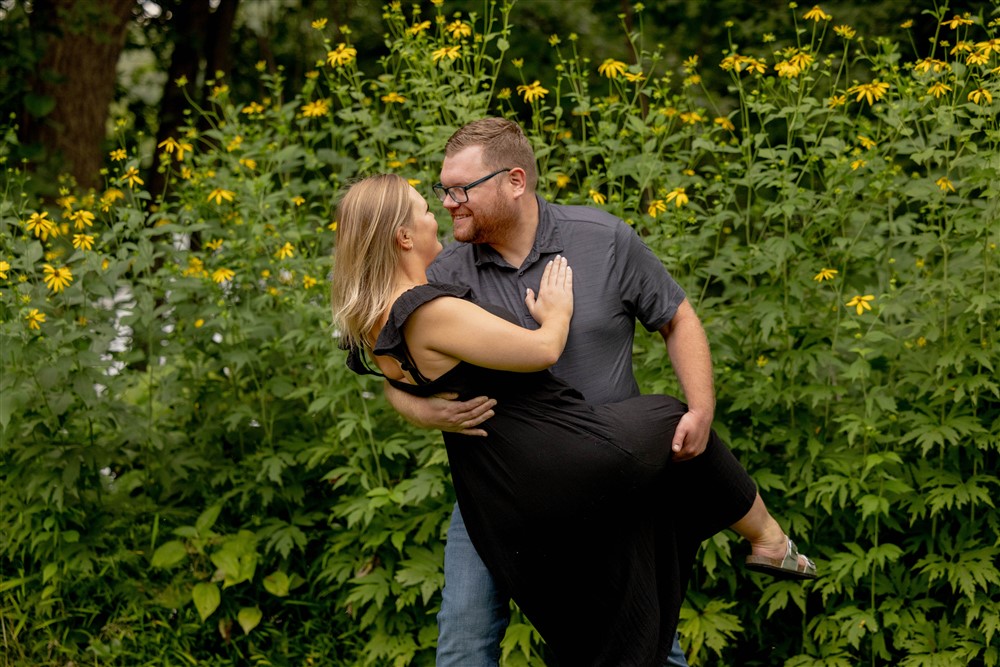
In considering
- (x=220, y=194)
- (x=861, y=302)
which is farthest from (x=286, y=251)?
(x=861, y=302)

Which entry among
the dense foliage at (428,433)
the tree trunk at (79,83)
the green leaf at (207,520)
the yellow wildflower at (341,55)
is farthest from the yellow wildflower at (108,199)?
the tree trunk at (79,83)

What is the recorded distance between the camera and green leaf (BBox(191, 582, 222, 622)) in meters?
4.30

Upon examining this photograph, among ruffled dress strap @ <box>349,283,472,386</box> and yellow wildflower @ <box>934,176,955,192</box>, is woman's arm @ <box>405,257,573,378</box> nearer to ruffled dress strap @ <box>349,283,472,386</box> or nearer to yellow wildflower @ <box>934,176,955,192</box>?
ruffled dress strap @ <box>349,283,472,386</box>

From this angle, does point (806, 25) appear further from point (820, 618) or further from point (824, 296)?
point (820, 618)

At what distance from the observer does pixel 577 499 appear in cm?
270

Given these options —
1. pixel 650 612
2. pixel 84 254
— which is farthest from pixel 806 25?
pixel 650 612

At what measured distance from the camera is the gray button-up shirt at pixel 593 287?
2.89 metres

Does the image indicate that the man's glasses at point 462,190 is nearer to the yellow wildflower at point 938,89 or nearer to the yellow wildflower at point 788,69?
the yellow wildflower at point 788,69

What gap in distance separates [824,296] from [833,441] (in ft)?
1.79

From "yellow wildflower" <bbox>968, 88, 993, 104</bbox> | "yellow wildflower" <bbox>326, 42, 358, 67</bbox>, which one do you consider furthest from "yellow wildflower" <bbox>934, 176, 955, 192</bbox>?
"yellow wildflower" <bbox>326, 42, 358, 67</bbox>

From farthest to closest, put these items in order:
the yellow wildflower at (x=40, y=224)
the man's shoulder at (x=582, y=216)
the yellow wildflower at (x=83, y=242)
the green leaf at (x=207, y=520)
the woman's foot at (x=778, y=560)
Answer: the green leaf at (x=207, y=520) → the yellow wildflower at (x=83, y=242) → the yellow wildflower at (x=40, y=224) → the woman's foot at (x=778, y=560) → the man's shoulder at (x=582, y=216)

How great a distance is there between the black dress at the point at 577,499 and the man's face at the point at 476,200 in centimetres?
26

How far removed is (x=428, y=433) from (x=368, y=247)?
58.5 inches

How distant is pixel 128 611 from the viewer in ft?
14.5
